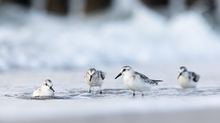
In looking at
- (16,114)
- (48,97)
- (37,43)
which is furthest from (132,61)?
(16,114)

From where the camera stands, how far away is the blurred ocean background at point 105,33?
39.2 ft

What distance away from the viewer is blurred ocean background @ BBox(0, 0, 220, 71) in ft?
39.2

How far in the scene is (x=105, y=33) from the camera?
15.0 m

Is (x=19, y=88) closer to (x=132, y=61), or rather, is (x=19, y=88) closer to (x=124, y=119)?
(x=124, y=119)

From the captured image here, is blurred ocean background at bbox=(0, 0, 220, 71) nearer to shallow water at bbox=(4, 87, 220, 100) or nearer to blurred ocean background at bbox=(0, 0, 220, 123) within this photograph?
blurred ocean background at bbox=(0, 0, 220, 123)

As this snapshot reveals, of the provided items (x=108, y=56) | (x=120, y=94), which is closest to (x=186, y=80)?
(x=120, y=94)

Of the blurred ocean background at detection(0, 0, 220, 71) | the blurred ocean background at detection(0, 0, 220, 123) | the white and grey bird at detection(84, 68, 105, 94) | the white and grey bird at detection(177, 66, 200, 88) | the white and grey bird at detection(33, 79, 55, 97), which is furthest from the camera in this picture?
the blurred ocean background at detection(0, 0, 220, 71)

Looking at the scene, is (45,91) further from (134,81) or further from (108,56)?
(108,56)

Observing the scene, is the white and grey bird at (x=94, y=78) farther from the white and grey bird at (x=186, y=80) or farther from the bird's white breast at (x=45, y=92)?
the white and grey bird at (x=186, y=80)

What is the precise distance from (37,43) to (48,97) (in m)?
6.83

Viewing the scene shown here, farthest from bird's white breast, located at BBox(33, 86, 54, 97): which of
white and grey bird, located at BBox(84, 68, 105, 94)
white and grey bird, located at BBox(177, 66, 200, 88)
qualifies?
white and grey bird, located at BBox(177, 66, 200, 88)

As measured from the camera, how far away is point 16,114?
5121mm

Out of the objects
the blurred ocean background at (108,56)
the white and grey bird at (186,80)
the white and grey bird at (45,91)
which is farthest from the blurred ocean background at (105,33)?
the white and grey bird at (45,91)

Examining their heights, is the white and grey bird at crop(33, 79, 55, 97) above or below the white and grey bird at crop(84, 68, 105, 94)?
below
